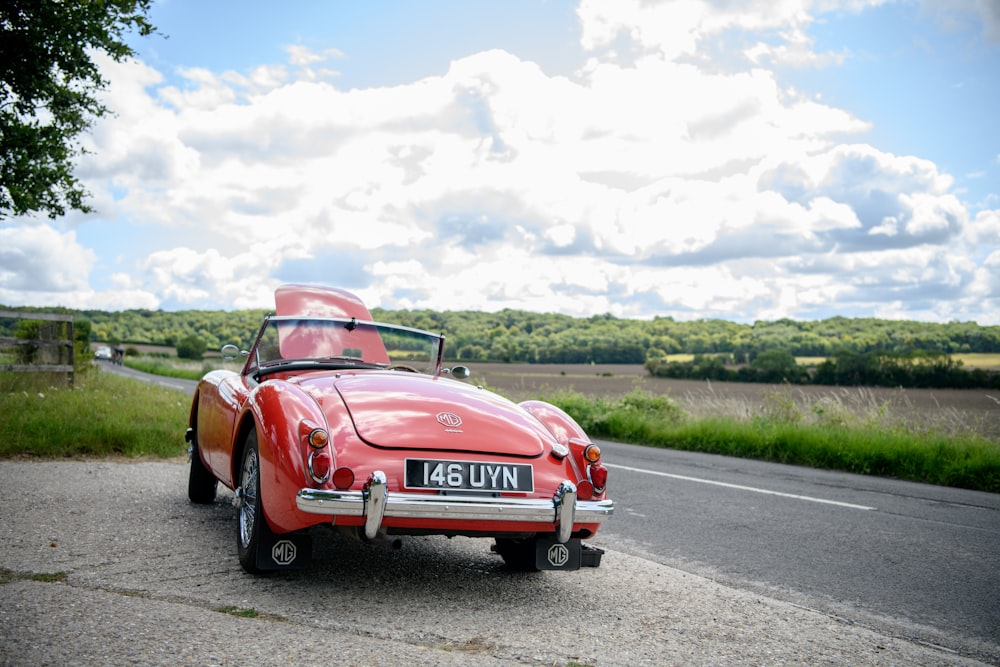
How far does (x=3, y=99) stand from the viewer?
13.3 m

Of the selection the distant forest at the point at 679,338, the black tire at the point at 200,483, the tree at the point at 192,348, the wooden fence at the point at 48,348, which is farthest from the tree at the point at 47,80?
the tree at the point at 192,348

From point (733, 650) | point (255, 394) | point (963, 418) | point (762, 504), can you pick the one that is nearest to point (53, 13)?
point (255, 394)

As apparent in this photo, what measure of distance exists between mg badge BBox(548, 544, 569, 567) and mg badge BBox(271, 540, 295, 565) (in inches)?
51.3

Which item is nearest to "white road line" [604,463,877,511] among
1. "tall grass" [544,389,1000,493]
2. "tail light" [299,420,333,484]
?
"tall grass" [544,389,1000,493]

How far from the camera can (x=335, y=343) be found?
19.9ft

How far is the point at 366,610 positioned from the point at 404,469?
66 centimetres

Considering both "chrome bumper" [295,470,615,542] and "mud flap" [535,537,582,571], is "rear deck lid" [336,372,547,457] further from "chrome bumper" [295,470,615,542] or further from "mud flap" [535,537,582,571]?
"mud flap" [535,537,582,571]

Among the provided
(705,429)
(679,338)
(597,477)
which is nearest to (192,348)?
(679,338)

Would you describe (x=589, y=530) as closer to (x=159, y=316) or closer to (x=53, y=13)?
(x=53, y=13)

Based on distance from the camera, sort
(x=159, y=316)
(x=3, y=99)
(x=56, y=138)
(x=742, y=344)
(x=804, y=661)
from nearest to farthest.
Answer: (x=804, y=661) → (x=3, y=99) → (x=56, y=138) → (x=742, y=344) → (x=159, y=316)

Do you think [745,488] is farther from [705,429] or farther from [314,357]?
[705,429]

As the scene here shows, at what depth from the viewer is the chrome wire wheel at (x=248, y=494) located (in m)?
4.61

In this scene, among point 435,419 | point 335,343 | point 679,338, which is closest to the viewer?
point 435,419

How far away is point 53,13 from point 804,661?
1274 centimetres
